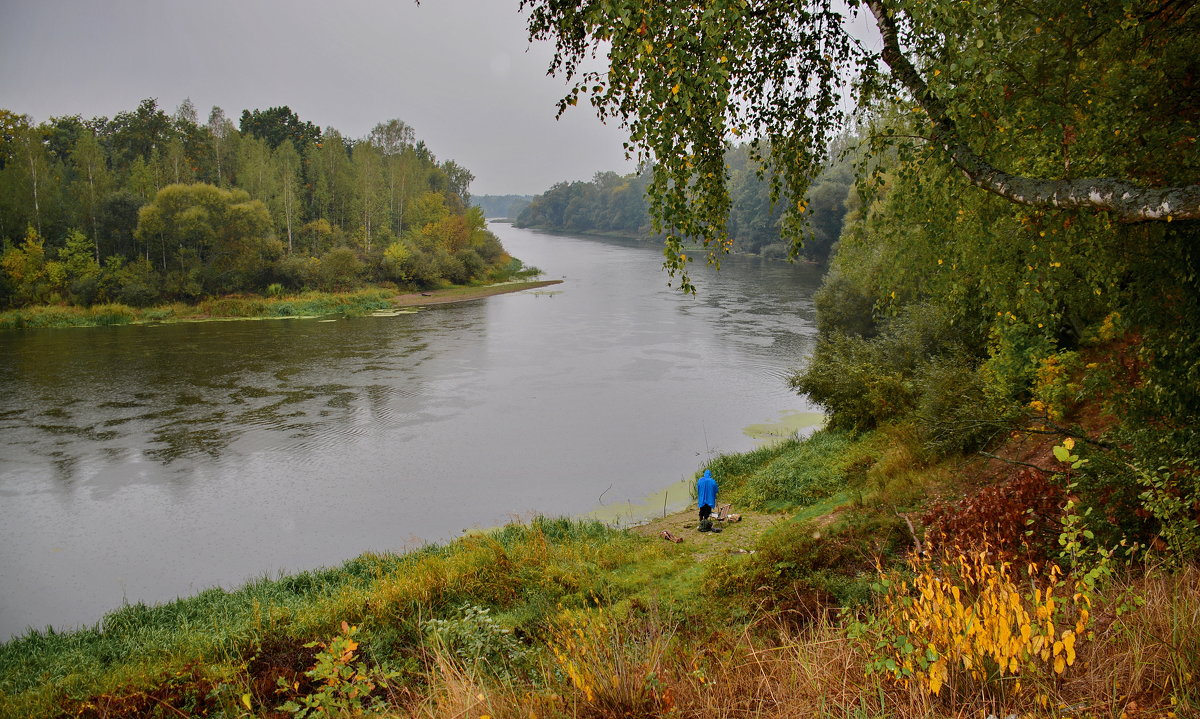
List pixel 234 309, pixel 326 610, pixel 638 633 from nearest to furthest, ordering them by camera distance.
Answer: pixel 638 633, pixel 326 610, pixel 234 309

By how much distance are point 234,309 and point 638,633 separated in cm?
4612

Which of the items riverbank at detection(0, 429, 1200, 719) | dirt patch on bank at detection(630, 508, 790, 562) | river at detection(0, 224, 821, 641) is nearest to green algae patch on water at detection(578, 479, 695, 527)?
river at detection(0, 224, 821, 641)

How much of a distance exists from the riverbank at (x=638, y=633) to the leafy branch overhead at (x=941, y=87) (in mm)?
2276

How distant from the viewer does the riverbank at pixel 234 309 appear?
3869cm

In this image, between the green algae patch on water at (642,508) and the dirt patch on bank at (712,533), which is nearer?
the dirt patch on bank at (712,533)

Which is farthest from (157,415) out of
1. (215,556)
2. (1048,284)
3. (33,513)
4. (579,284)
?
(579,284)

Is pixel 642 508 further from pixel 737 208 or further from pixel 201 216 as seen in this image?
pixel 737 208

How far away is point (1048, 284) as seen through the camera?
4641 mm

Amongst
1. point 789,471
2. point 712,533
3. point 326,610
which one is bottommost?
point 712,533

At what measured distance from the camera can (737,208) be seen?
296 ft

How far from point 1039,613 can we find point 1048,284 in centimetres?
288

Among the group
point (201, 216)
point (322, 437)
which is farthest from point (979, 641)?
point (201, 216)

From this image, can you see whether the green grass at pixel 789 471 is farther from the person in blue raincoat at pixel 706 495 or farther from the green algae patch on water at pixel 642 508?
the person in blue raincoat at pixel 706 495

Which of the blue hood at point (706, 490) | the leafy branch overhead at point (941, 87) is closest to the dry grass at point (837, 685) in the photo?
the leafy branch overhead at point (941, 87)
